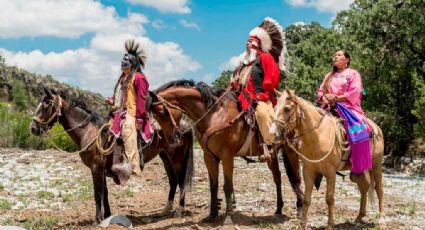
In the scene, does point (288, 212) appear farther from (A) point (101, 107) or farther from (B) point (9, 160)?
(A) point (101, 107)

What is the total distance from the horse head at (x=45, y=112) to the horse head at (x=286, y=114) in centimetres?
365

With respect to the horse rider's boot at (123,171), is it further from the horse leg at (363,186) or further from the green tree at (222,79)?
the green tree at (222,79)

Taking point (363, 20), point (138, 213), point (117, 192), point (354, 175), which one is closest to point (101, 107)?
point (363, 20)

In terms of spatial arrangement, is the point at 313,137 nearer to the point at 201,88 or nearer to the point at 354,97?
the point at 354,97

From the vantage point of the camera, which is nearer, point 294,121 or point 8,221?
point 294,121

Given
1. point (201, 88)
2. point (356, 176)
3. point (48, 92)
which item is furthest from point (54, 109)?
point (356, 176)

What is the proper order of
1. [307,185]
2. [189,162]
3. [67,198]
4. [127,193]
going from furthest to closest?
[127,193] < [67,198] < [189,162] < [307,185]

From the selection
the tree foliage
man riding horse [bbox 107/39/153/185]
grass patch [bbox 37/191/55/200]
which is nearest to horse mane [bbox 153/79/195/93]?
man riding horse [bbox 107/39/153/185]

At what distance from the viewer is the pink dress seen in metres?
6.61

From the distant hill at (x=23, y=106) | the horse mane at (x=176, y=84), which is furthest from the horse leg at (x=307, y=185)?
the distant hill at (x=23, y=106)

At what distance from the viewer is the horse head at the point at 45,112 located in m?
7.45

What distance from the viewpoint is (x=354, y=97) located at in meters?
6.84

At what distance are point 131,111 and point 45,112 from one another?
150 cm

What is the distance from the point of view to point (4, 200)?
9492mm
